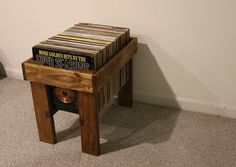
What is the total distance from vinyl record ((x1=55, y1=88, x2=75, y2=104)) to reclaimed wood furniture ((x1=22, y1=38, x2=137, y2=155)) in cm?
5

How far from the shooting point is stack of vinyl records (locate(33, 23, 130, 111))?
130 cm

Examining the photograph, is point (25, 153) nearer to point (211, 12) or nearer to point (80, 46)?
point (80, 46)

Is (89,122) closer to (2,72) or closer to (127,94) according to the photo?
(127,94)

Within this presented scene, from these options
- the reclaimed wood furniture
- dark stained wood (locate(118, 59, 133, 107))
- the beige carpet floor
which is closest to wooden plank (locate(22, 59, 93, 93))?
the reclaimed wood furniture

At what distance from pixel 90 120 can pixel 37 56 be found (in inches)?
14.9

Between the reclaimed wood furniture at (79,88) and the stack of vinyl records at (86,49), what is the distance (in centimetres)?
3

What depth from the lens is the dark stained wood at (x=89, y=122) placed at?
1.33m

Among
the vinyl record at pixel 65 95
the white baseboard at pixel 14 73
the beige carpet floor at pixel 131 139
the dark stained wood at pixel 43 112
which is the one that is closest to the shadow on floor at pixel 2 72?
the white baseboard at pixel 14 73

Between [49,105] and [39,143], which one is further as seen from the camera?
[39,143]

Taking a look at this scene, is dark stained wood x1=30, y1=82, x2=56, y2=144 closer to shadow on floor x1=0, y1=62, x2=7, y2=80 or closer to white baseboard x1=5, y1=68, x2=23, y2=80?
white baseboard x1=5, y1=68, x2=23, y2=80

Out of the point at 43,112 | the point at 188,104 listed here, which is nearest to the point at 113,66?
the point at 43,112

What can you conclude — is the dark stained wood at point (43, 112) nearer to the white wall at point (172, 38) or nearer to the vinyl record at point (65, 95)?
the vinyl record at point (65, 95)

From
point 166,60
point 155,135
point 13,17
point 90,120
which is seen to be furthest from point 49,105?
point 13,17

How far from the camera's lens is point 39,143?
1562 mm
